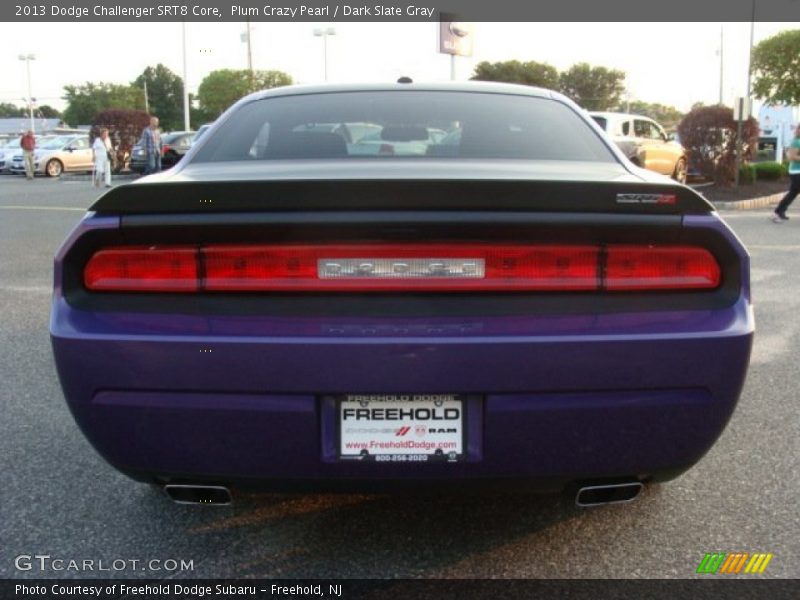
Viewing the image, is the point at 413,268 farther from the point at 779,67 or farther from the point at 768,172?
the point at 779,67

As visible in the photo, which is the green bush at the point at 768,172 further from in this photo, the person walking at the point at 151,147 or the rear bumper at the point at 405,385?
the rear bumper at the point at 405,385

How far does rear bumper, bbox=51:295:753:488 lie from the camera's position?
2199 millimetres

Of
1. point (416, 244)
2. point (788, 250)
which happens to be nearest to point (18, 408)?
point (416, 244)

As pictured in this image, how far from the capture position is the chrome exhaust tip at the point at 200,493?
96.1 inches

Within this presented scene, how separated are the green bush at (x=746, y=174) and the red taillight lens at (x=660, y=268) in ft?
65.9

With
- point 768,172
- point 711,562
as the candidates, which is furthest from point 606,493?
point 768,172

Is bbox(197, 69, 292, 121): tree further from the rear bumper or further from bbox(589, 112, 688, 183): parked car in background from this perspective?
the rear bumper

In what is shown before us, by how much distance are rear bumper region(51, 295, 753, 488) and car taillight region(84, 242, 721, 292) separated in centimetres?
10

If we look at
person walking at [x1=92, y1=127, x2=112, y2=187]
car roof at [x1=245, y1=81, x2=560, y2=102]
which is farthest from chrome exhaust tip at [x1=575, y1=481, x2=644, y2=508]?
person walking at [x1=92, y1=127, x2=112, y2=187]

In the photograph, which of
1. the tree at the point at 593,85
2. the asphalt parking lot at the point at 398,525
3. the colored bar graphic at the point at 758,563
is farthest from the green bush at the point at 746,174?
the tree at the point at 593,85

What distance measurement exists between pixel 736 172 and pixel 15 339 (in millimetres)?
18654

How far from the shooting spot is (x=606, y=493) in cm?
248

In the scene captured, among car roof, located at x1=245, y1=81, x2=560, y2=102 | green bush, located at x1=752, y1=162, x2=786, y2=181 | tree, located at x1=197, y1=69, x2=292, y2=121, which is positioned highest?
tree, located at x1=197, y1=69, x2=292, y2=121

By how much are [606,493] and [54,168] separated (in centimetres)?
3101
